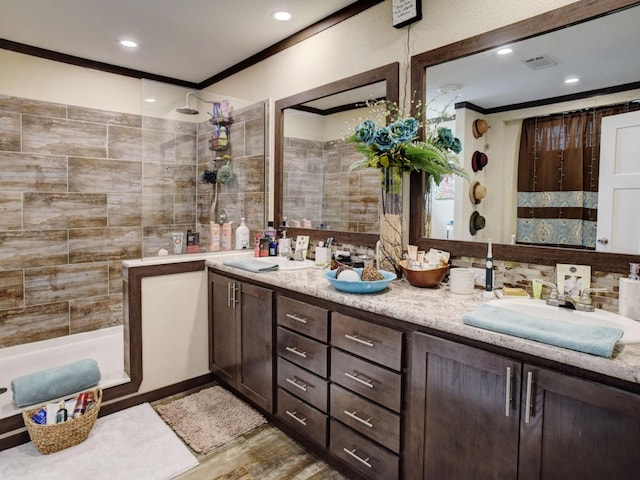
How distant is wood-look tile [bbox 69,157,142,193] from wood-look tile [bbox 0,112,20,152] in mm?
386

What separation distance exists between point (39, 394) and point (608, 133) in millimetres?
3066

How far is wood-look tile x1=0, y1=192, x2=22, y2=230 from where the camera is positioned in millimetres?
3072

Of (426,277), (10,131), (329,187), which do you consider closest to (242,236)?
(329,187)

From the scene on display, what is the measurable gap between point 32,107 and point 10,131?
10.3 inches

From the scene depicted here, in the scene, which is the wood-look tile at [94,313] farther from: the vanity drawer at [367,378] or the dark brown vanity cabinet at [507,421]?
the dark brown vanity cabinet at [507,421]

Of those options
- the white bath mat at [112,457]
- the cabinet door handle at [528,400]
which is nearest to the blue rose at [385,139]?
the cabinet door handle at [528,400]

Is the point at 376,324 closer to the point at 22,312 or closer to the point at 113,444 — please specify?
the point at 113,444

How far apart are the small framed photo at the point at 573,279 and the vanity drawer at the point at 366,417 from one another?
2.78 feet

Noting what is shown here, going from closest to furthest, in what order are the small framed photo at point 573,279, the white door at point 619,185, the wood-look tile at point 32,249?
the white door at point 619,185, the small framed photo at point 573,279, the wood-look tile at point 32,249

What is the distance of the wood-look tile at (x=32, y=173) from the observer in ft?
10.1

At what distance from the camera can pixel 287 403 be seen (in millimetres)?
2105

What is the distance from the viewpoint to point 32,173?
125 inches

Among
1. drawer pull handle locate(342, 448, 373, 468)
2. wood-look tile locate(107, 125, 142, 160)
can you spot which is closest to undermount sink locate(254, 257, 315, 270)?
drawer pull handle locate(342, 448, 373, 468)

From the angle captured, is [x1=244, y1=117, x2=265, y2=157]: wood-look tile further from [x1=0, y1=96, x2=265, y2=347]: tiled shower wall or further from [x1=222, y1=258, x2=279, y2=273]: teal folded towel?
[x1=222, y1=258, x2=279, y2=273]: teal folded towel
